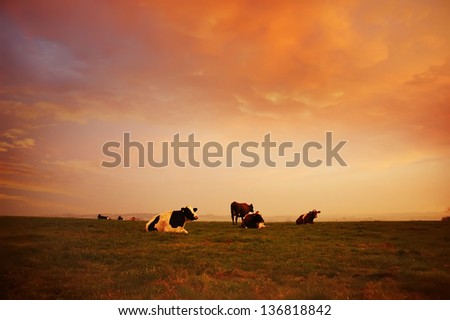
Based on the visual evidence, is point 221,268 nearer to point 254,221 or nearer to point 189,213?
point 189,213

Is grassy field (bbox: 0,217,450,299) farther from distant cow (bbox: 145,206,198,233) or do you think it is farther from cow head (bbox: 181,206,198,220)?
cow head (bbox: 181,206,198,220)

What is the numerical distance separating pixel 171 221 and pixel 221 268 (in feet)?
32.7

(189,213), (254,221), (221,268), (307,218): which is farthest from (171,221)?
(307,218)

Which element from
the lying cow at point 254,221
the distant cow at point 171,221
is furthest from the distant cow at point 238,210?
the distant cow at point 171,221

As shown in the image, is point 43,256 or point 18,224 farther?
point 18,224

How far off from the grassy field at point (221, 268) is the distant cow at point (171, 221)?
275 cm

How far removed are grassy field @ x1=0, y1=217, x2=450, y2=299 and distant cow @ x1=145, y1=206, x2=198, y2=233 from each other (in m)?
2.75

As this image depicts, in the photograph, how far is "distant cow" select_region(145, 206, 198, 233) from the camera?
21.2 m

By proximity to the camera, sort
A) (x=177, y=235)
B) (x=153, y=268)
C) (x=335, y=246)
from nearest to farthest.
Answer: (x=153, y=268) < (x=335, y=246) < (x=177, y=235)

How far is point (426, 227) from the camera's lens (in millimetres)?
23250

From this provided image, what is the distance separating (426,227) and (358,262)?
499 inches

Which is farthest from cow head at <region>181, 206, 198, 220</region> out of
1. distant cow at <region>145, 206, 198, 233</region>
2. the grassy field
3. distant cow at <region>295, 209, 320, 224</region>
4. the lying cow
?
distant cow at <region>295, 209, 320, 224</region>
